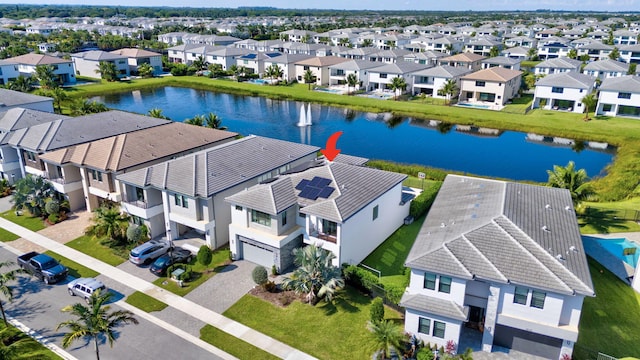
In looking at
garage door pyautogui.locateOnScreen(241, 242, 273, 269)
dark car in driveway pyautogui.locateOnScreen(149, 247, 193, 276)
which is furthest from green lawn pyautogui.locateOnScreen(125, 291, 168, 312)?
garage door pyautogui.locateOnScreen(241, 242, 273, 269)

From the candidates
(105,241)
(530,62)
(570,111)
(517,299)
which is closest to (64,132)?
(105,241)

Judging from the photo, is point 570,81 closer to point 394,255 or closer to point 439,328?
point 394,255

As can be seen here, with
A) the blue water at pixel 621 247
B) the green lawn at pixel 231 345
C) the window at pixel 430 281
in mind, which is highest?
the window at pixel 430 281

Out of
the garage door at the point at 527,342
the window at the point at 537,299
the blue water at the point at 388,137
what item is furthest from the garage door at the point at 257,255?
the blue water at the point at 388,137

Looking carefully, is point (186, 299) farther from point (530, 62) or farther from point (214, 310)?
point (530, 62)

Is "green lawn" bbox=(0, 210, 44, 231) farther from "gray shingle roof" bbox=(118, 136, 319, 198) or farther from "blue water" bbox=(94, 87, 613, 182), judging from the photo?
"blue water" bbox=(94, 87, 613, 182)

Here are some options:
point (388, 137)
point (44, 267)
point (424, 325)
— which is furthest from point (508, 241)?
point (388, 137)

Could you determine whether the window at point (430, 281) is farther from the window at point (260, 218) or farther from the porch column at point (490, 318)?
the window at point (260, 218)
